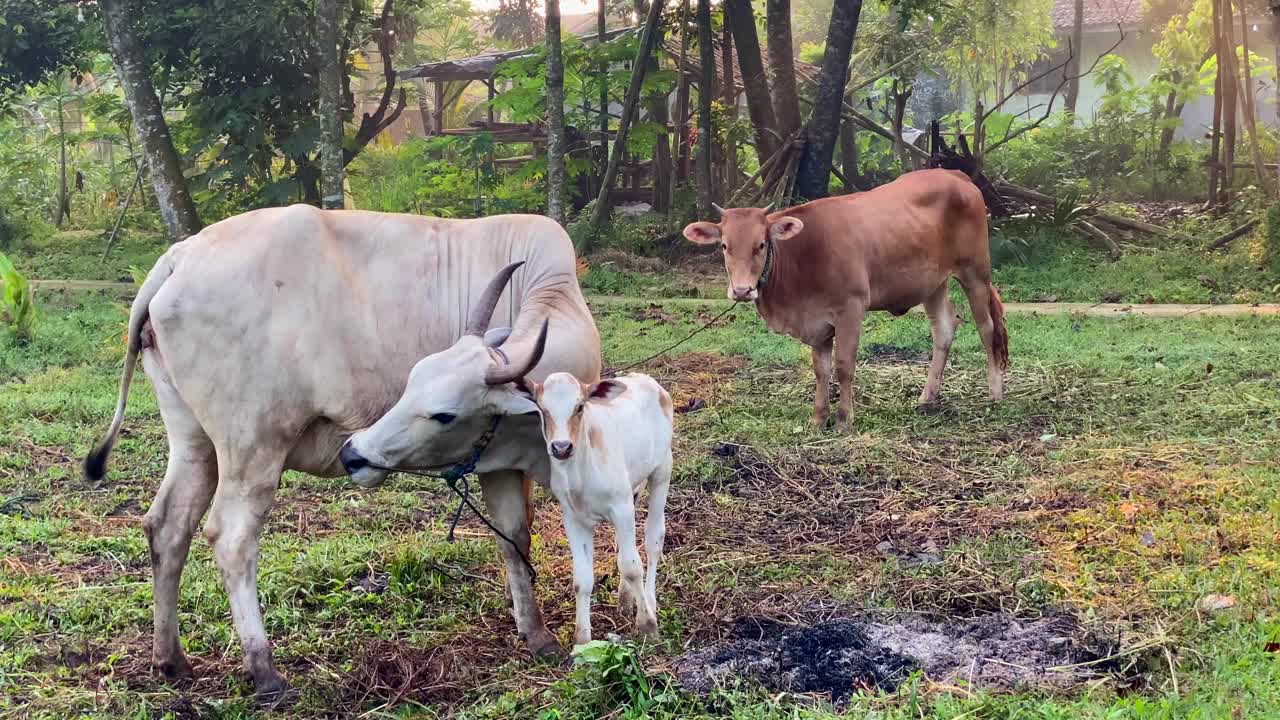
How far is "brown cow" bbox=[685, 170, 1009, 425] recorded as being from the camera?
7312mm

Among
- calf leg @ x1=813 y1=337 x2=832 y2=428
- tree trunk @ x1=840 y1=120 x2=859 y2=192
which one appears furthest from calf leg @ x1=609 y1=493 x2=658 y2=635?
tree trunk @ x1=840 y1=120 x2=859 y2=192

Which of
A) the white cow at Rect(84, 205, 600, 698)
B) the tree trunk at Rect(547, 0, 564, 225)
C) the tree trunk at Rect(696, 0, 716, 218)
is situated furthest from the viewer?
the tree trunk at Rect(696, 0, 716, 218)

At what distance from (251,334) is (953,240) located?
5.41m

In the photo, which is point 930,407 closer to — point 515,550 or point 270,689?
point 515,550

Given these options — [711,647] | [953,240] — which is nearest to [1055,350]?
[953,240]

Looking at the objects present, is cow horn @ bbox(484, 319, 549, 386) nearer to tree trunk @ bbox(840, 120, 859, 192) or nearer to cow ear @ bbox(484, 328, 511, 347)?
cow ear @ bbox(484, 328, 511, 347)

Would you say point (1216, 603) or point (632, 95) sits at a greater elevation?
point (632, 95)

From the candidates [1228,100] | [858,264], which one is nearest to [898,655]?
[858,264]

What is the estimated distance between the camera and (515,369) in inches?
153

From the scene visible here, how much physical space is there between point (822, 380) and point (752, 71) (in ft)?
28.3

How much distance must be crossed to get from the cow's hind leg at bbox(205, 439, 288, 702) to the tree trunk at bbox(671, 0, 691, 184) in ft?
36.9

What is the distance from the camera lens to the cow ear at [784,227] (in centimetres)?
720

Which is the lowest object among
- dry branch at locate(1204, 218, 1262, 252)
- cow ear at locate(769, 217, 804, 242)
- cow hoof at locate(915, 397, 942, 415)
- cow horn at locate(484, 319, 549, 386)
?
dry branch at locate(1204, 218, 1262, 252)

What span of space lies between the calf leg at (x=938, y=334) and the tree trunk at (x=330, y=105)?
5689 mm
